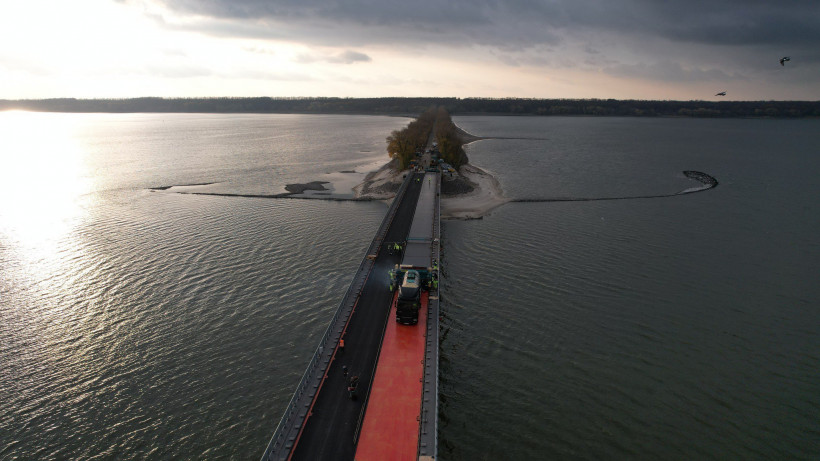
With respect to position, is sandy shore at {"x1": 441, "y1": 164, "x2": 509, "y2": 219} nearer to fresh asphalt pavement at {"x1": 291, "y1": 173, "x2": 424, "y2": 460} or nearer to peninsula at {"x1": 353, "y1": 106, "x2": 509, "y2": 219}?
peninsula at {"x1": 353, "y1": 106, "x2": 509, "y2": 219}

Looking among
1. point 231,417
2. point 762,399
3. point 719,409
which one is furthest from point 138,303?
point 762,399

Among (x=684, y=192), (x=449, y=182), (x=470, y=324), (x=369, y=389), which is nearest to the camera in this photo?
(x=369, y=389)

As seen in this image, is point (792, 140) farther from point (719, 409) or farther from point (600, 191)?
point (719, 409)

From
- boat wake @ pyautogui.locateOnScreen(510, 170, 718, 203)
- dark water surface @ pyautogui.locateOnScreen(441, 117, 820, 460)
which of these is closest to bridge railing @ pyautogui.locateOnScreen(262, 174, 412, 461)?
dark water surface @ pyautogui.locateOnScreen(441, 117, 820, 460)

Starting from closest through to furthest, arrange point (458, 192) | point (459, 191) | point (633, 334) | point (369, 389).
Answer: point (369, 389) → point (633, 334) → point (458, 192) → point (459, 191)

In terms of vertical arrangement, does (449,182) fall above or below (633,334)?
above

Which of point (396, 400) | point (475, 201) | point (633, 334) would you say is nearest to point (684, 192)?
point (475, 201)

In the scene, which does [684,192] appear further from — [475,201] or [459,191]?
[459,191]
